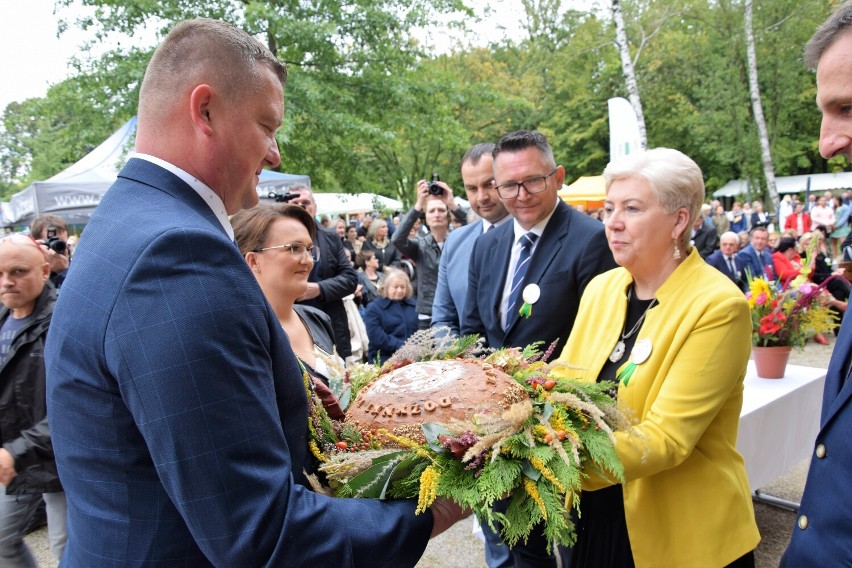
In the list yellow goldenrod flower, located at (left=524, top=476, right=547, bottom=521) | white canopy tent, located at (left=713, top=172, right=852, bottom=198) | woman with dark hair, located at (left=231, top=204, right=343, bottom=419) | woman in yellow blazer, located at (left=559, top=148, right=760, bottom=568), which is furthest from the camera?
white canopy tent, located at (left=713, top=172, right=852, bottom=198)

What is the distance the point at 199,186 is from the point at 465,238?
10.1 feet

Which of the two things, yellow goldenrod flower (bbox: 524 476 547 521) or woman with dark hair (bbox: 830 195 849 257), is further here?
woman with dark hair (bbox: 830 195 849 257)

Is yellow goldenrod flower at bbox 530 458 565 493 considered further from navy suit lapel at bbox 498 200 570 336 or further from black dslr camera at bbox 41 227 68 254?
black dslr camera at bbox 41 227 68 254

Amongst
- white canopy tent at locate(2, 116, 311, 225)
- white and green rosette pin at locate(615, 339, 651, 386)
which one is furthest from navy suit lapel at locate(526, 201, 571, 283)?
white canopy tent at locate(2, 116, 311, 225)

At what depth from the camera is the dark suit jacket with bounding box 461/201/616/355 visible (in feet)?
9.83

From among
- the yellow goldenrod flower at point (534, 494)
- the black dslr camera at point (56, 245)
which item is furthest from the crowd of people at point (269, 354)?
the black dslr camera at point (56, 245)

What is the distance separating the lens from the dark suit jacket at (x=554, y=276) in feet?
9.83

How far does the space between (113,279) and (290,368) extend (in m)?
0.40

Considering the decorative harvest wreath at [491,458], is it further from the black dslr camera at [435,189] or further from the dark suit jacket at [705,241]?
the dark suit jacket at [705,241]

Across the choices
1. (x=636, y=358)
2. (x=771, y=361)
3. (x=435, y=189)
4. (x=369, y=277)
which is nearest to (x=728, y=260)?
(x=369, y=277)

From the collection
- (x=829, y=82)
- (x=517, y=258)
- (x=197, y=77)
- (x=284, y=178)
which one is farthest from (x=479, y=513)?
(x=284, y=178)

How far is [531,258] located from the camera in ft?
10.4

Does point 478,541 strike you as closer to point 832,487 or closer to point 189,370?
point 832,487

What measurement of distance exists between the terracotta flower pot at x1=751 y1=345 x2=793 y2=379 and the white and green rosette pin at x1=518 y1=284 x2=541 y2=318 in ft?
6.94
